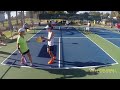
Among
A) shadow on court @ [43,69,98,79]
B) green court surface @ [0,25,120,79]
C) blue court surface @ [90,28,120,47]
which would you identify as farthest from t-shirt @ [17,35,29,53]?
blue court surface @ [90,28,120,47]

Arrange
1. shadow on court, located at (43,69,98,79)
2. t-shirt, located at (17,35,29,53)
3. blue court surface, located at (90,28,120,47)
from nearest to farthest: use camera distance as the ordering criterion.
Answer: shadow on court, located at (43,69,98,79) → t-shirt, located at (17,35,29,53) → blue court surface, located at (90,28,120,47)

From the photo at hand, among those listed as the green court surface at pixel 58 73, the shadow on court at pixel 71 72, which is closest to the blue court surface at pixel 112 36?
the green court surface at pixel 58 73

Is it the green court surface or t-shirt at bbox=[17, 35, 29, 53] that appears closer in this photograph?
the green court surface

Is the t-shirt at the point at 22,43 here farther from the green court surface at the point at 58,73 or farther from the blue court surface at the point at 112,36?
the blue court surface at the point at 112,36

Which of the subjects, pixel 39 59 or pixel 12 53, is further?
pixel 12 53

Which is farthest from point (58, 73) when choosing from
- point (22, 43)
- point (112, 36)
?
point (112, 36)

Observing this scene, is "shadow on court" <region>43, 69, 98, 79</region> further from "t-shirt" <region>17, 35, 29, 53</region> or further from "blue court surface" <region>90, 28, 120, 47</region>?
"blue court surface" <region>90, 28, 120, 47</region>

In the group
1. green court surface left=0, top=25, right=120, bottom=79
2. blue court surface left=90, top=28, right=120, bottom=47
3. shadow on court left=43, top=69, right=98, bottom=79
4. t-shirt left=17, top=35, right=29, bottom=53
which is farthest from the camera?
blue court surface left=90, top=28, right=120, bottom=47
